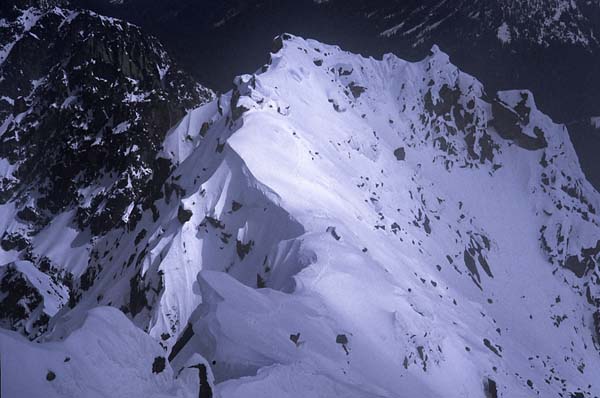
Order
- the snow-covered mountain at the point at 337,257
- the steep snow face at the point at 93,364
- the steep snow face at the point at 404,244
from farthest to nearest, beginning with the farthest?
the steep snow face at the point at 404,244 < the snow-covered mountain at the point at 337,257 < the steep snow face at the point at 93,364

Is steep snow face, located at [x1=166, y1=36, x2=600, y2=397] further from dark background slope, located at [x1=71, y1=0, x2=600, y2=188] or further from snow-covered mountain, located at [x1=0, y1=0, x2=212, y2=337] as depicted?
dark background slope, located at [x1=71, y1=0, x2=600, y2=188]

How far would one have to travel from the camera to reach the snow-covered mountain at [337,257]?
74.8 feet

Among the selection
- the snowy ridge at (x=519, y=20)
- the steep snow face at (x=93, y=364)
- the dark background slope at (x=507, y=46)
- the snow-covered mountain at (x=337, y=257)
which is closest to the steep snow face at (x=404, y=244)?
the snow-covered mountain at (x=337, y=257)

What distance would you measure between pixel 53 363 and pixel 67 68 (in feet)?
550

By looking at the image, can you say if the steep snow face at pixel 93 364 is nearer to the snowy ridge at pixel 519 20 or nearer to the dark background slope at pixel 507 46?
the dark background slope at pixel 507 46

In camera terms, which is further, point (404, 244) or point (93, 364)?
point (404, 244)

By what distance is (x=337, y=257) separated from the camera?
46.0 m

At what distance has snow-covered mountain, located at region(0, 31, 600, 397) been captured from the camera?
2281cm

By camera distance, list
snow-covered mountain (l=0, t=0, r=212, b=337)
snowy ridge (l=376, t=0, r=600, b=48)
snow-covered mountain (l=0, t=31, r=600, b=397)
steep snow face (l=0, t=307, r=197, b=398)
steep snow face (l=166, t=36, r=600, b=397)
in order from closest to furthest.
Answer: steep snow face (l=0, t=307, r=197, b=398)
snow-covered mountain (l=0, t=31, r=600, b=397)
steep snow face (l=166, t=36, r=600, b=397)
snow-covered mountain (l=0, t=0, r=212, b=337)
snowy ridge (l=376, t=0, r=600, b=48)

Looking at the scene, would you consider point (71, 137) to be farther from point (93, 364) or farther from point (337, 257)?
point (93, 364)

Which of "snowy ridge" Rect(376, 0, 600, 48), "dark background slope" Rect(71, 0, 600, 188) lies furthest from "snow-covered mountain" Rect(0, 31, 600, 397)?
"snowy ridge" Rect(376, 0, 600, 48)

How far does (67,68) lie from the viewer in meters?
161

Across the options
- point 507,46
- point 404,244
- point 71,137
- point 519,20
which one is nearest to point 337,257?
point 404,244

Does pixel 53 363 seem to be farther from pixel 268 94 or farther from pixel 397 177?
pixel 397 177
